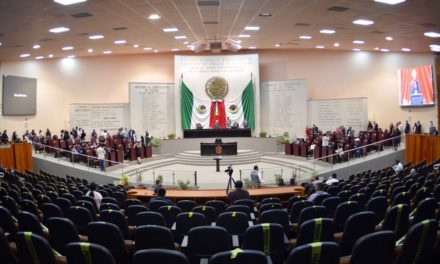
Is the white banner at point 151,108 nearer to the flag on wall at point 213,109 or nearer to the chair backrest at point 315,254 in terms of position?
the flag on wall at point 213,109

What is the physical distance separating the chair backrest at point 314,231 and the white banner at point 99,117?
23.2m

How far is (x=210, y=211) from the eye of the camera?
20.2ft

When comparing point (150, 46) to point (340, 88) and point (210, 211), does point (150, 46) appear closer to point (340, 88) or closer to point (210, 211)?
point (340, 88)

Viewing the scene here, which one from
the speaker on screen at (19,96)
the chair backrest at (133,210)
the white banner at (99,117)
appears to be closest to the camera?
the chair backrest at (133,210)

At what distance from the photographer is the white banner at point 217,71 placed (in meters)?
26.1

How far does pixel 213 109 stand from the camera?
85.7ft

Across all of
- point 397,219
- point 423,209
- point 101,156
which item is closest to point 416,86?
point 101,156

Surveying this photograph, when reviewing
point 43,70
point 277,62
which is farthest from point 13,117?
point 277,62

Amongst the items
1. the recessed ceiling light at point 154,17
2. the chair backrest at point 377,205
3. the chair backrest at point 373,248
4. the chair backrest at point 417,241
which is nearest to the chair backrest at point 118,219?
the chair backrest at point 373,248

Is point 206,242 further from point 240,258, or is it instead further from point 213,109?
point 213,109

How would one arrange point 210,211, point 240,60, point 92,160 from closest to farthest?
point 210,211 → point 92,160 → point 240,60

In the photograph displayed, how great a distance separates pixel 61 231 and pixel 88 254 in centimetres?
160

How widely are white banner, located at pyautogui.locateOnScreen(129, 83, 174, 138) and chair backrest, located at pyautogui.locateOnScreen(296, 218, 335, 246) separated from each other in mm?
22358

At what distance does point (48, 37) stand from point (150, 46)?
7.41 meters
